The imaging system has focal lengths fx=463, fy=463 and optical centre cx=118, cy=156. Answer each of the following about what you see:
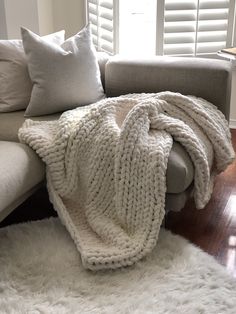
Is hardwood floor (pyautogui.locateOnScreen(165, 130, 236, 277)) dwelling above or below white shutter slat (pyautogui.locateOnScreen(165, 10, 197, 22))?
below

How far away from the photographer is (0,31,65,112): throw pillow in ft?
8.24

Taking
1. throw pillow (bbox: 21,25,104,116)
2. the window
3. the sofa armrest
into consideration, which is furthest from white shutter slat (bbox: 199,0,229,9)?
throw pillow (bbox: 21,25,104,116)

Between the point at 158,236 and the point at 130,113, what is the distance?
569 millimetres

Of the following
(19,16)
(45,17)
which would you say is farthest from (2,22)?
(45,17)

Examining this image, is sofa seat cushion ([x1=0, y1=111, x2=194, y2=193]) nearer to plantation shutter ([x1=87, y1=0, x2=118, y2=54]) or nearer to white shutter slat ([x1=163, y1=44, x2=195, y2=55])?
white shutter slat ([x1=163, y1=44, x2=195, y2=55])

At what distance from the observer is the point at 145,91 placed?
8.66 ft

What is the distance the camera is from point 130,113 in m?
2.06

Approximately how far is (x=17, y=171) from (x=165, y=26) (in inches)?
70.1

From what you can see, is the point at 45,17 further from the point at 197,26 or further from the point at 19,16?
the point at 197,26

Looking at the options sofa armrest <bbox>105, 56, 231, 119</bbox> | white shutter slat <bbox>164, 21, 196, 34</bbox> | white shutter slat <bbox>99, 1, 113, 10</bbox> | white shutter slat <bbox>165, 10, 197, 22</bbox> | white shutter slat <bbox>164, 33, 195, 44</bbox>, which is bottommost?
sofa armrest <bbox>105, 56, 231, 119</bbox>

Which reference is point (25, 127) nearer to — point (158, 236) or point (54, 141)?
point (54, 141)

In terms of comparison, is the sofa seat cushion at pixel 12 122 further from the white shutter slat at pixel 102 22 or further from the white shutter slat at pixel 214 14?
the white shutter slat at pixel 214 14

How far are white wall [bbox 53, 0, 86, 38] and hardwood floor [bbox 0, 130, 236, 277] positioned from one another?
149 cm

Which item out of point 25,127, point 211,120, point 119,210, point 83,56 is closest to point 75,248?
point 119,210
